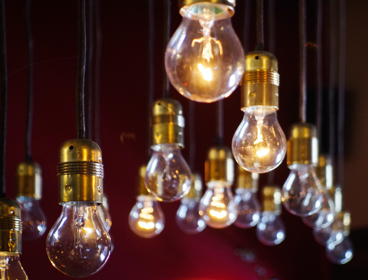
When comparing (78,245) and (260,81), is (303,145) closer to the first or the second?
(260,81)

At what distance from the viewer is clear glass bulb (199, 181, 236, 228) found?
1505 mm

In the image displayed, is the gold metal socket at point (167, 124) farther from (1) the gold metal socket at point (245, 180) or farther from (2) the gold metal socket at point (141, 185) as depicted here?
(1) the gold metal socket at point (245, 180)

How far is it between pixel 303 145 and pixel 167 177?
0.39 m

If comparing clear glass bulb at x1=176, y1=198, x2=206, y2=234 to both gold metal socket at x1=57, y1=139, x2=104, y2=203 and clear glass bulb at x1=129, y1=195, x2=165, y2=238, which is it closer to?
clear glass bulb at x1=129, y1=195, x2=165, y2=238

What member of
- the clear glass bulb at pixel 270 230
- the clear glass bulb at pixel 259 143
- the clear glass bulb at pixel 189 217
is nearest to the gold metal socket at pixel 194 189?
the clear glass bulb at pixel 189 217

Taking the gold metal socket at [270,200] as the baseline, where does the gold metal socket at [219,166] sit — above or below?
above

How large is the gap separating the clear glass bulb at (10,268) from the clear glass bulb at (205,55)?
1.22 feet

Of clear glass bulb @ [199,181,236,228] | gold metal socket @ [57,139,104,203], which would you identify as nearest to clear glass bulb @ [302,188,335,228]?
clear glass bulb @ [199,181,236,228]

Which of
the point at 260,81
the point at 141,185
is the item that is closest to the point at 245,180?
the point at 141,185

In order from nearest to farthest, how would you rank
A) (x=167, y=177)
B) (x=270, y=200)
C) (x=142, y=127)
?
1. (x=167, y=177)
2. (x=270, y=200)
3. (x=142, y=127)

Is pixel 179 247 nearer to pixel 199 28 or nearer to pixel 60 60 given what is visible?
pixel 60 60

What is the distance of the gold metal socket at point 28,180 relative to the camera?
4.63 feet

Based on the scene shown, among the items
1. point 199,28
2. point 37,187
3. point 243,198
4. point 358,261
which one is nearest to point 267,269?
point 358,261

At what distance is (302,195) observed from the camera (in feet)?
4.38
